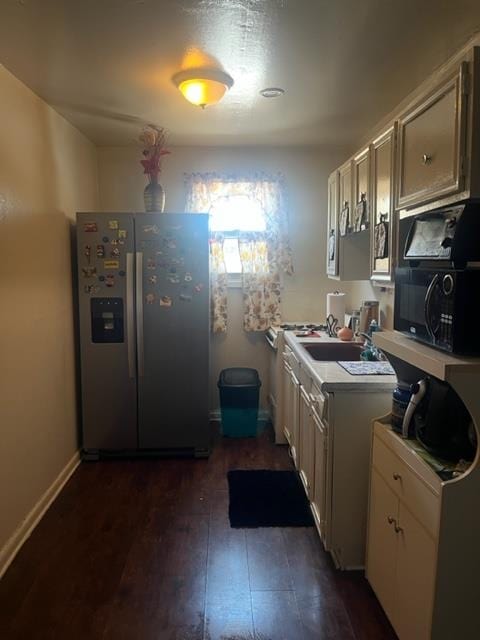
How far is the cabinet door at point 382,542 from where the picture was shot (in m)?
1.82

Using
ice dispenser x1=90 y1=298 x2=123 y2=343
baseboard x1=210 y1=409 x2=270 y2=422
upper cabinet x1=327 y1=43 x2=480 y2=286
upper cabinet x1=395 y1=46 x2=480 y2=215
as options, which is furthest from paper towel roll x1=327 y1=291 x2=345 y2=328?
upper cabinet x1=395 y1=46 x2=480 y2=215

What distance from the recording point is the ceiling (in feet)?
6.07

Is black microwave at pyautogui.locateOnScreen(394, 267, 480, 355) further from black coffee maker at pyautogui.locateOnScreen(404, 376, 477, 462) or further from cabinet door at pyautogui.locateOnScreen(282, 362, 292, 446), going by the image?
cabinet door at pyautogui.locateOnScreen(282, 362, 292, 446)

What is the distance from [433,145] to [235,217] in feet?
8.34

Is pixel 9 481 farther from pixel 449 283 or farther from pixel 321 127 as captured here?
pixel 321 127

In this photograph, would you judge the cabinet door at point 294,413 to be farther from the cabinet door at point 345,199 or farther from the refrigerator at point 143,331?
the cabinet door at point 345,199

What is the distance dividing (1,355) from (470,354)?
81.8 inches

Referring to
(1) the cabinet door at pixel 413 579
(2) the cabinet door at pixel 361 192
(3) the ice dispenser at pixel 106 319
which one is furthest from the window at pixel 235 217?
(1) the cabinet door at pixel 413 579

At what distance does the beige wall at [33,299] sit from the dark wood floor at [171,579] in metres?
0.33

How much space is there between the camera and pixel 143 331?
3482mm

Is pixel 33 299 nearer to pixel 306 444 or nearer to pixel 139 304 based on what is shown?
pixel 139 304

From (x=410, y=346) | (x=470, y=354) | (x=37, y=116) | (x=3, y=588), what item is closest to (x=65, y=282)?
(x=37, y=116)

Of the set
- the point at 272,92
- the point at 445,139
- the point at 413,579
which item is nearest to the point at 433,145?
the point at 445,139

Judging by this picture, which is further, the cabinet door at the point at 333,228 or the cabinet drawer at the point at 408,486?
the cabinet door at the point at 333,228
